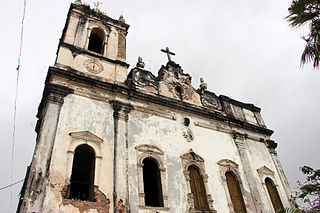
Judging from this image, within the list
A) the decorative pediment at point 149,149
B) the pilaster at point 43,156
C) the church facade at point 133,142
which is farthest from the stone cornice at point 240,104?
the pilaster at point 43,156

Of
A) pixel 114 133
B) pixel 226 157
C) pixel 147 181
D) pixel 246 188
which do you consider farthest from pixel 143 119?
pixel 246 188

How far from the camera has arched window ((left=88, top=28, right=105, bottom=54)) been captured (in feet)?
41.4

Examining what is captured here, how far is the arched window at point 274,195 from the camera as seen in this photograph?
11.1 m

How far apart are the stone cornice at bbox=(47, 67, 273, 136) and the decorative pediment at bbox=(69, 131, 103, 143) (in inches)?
84.1

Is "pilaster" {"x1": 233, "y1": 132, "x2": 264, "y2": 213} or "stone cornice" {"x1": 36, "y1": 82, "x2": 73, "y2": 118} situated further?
"pilaster" {"x1": 233, "y1": 132, "x2": 264, "y2": 213}

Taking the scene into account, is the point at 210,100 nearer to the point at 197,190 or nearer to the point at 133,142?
the point at 197,190

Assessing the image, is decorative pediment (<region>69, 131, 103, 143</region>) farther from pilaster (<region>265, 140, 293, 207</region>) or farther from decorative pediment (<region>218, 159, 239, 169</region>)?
pilaster (<region>265, 140, 293, 207</region>)

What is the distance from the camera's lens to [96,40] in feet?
42.4

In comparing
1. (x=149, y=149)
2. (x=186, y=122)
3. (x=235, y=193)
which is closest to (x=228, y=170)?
(x=235, y=193)

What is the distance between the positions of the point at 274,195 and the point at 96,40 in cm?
1092

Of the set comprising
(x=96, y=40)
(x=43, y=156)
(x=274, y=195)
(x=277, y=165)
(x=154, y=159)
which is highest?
(x=96, y=40)

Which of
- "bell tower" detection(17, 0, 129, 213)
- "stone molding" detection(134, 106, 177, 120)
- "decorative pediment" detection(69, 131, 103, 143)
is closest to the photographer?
"bell tower" detection(17, 0, 129, 213)

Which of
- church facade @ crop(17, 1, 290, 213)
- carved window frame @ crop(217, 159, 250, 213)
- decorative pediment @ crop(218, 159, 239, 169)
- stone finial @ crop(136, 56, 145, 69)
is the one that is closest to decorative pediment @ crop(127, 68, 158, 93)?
church facade @ crop(17, 1, 290, 213)

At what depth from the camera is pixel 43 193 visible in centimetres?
681
